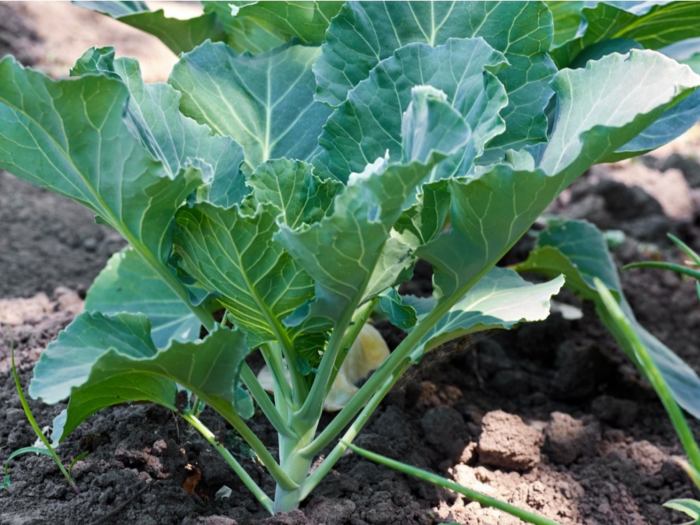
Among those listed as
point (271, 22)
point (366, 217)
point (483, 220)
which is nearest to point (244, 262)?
point (366, 217)

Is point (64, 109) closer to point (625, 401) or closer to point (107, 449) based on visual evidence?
point (107, 449)

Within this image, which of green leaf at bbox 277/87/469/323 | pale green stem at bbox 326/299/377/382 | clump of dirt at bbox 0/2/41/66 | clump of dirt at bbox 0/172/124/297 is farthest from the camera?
clump of dirt at bbox 0/2/41/66

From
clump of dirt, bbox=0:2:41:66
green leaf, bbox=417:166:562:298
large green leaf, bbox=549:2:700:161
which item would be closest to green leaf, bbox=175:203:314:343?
green leaf, bbox=417:166:562:298

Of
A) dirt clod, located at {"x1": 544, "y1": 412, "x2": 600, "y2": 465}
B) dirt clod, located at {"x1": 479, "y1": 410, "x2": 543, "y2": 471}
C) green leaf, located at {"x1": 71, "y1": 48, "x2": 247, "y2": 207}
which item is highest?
green leaf, located at {"x1": 71, "y1": 48, "x2": 247, "y2": 207}

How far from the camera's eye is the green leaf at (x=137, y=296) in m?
2.00

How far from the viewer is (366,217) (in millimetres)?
1174

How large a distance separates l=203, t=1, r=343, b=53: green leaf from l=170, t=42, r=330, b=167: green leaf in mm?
95

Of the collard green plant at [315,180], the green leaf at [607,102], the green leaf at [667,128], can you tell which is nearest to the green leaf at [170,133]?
the collard green plant at [315,180]

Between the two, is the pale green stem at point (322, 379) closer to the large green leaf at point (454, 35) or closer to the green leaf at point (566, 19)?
the large green leaf at point (454, 35)

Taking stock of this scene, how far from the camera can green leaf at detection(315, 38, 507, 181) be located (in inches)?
55.9

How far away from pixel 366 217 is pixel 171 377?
1.30 ft

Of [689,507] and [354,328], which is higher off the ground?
[354,328]

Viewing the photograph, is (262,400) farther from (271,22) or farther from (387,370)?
(271,22)

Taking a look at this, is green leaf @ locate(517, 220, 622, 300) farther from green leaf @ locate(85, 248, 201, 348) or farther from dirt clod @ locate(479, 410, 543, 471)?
green leaf @ locate(85, 248, 201, 348)
